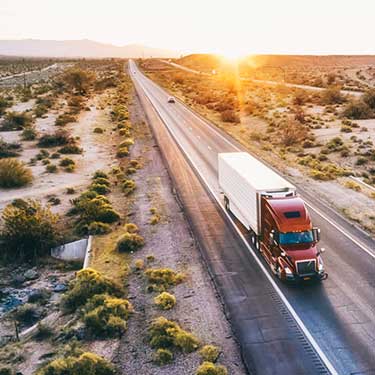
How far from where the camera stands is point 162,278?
20125mm

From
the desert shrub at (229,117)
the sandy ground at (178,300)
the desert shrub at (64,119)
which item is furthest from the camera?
the desert shrub at (229,117)

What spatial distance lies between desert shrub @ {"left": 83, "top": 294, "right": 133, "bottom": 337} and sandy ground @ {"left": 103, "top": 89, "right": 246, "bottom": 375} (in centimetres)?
38

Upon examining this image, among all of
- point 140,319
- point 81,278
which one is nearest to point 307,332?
point 140,319

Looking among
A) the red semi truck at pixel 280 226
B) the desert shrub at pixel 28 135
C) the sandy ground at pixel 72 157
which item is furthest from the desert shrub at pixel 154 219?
the desert shrub at pixel 28 135

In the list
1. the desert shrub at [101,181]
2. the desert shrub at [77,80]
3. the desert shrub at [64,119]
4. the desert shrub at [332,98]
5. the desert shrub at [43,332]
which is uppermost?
the desert shrub at [77,80]

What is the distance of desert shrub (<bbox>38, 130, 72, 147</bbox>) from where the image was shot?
48.4 metres

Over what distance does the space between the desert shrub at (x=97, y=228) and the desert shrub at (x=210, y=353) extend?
1253 cm

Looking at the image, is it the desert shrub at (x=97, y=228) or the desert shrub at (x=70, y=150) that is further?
the desert shrub at (x=70, y=150)

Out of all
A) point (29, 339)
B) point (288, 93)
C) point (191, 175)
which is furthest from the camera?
point (288, 93)

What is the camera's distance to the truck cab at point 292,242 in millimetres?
19141

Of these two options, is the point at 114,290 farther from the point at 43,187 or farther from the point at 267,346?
the point at 43,187

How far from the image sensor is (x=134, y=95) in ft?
324

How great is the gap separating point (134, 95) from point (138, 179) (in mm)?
65292

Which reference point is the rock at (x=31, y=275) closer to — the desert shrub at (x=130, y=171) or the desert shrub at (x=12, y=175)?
the desert shrub at (x=12, y=175)
